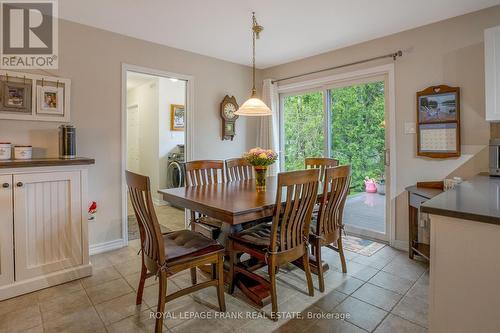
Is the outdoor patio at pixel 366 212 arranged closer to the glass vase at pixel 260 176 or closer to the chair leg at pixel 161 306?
the glass vase at pixel 260 176

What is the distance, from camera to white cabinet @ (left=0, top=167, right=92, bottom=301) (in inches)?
85.9

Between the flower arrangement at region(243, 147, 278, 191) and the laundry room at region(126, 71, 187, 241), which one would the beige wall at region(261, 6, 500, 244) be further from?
the laundry room at region(126, 71, 187, 241)

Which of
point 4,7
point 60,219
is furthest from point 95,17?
point 60,219

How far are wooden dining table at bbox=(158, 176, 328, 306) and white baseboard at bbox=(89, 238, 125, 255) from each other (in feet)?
4.49

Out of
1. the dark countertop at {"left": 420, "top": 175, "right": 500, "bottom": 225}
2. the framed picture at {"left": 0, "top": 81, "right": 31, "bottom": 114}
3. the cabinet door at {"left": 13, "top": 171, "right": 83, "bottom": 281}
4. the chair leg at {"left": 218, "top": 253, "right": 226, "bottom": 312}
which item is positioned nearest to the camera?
the dark countertop at {"left": 420, "top": 175, "right": 500, "bottom": 225}

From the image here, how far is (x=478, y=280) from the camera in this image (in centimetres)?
111

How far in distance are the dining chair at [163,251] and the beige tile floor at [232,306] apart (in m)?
0.17

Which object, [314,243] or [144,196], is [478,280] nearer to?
[314,243]

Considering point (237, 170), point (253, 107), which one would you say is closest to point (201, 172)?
point (237, 170)

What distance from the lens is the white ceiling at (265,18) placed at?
2.55m

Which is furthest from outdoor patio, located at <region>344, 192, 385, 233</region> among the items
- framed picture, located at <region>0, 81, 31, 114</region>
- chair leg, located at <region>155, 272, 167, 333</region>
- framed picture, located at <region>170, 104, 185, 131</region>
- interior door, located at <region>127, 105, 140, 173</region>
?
interior door, located at <region>127, 105, 140, 173</region>

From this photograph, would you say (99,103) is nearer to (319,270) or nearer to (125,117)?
(125,117)

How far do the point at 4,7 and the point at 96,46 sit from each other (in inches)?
30.4

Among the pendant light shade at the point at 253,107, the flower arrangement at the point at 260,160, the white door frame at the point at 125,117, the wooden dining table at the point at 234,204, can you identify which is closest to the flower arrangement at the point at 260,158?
the flower arrangement at the point at 260,160
